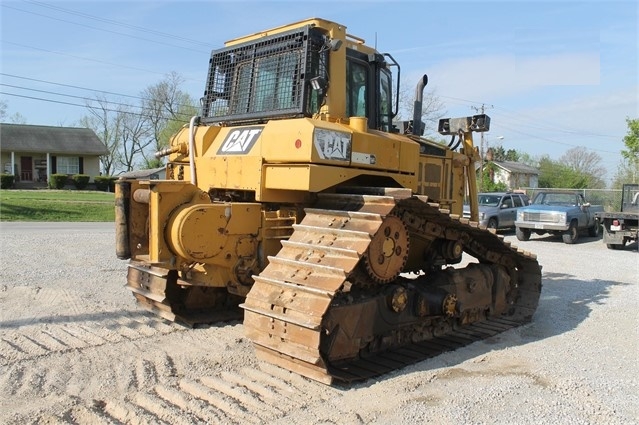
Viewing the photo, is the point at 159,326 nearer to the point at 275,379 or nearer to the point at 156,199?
the point at 156,199

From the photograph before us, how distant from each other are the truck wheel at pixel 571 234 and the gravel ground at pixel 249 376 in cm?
1165

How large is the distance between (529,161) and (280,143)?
85.8m

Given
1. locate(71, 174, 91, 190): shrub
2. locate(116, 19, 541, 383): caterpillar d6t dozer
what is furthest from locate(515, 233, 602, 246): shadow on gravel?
locate(71, 174, 91, 190): shrub

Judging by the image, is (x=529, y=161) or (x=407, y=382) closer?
(x=407, y=382)

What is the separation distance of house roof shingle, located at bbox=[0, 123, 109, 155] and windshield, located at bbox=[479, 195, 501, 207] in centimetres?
3382

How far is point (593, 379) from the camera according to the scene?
5.13 meters

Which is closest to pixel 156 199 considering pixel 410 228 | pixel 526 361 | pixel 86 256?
pixel 410 228

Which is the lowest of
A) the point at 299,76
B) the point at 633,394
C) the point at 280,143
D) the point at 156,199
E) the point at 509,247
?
the point at 633,394

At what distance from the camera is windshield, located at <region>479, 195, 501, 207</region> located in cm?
2261

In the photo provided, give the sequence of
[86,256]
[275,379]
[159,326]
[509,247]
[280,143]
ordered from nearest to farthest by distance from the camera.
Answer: [275,379] < [280,143] < [159,326] < [509,247] < [86,256]

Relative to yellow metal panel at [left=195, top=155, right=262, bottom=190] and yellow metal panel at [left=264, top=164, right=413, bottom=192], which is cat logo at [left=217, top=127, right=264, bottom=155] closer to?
yellow metal panel at [left=195, top=155, right=262, bottom=190]

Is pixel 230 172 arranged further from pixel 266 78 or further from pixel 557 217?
pixel 557 217

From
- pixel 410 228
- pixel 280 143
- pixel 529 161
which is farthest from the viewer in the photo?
pixel 529 161

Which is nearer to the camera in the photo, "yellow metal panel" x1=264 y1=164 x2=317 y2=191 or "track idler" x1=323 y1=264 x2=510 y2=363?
"track idler" x1=323 y1=264 x2=510 y2=363
